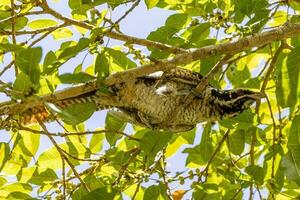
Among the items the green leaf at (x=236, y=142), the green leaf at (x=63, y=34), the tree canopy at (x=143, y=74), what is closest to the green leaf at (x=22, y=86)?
the tree canopy at (x=143, y=74)

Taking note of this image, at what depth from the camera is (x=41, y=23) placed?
3559 millimetres

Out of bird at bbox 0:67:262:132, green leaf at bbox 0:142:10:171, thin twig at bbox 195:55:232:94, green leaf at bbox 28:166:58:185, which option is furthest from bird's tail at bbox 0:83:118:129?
thin twig at bbox 195:55:232:94

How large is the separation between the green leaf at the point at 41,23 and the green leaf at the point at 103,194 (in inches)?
44.0

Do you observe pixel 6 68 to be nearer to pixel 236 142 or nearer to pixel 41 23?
pixel 41 23

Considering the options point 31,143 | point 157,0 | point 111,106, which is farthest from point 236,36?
point 31,143

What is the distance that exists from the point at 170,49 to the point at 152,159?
543mm

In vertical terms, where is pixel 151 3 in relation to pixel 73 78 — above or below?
above

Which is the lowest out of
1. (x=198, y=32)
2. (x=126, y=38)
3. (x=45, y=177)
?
(x=45, y=177)

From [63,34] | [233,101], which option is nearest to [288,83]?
[233,101]

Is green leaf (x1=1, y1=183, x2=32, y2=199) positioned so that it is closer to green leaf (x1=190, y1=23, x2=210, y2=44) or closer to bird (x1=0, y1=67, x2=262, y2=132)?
bird (x1=0, y1=67, x2=262, y2=132)

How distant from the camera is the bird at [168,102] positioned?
10.8 feet

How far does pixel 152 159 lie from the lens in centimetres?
307

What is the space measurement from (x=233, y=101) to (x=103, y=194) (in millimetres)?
905

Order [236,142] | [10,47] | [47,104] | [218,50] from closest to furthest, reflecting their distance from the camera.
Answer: [47,104], [10,47], [218,50], [236,142]
